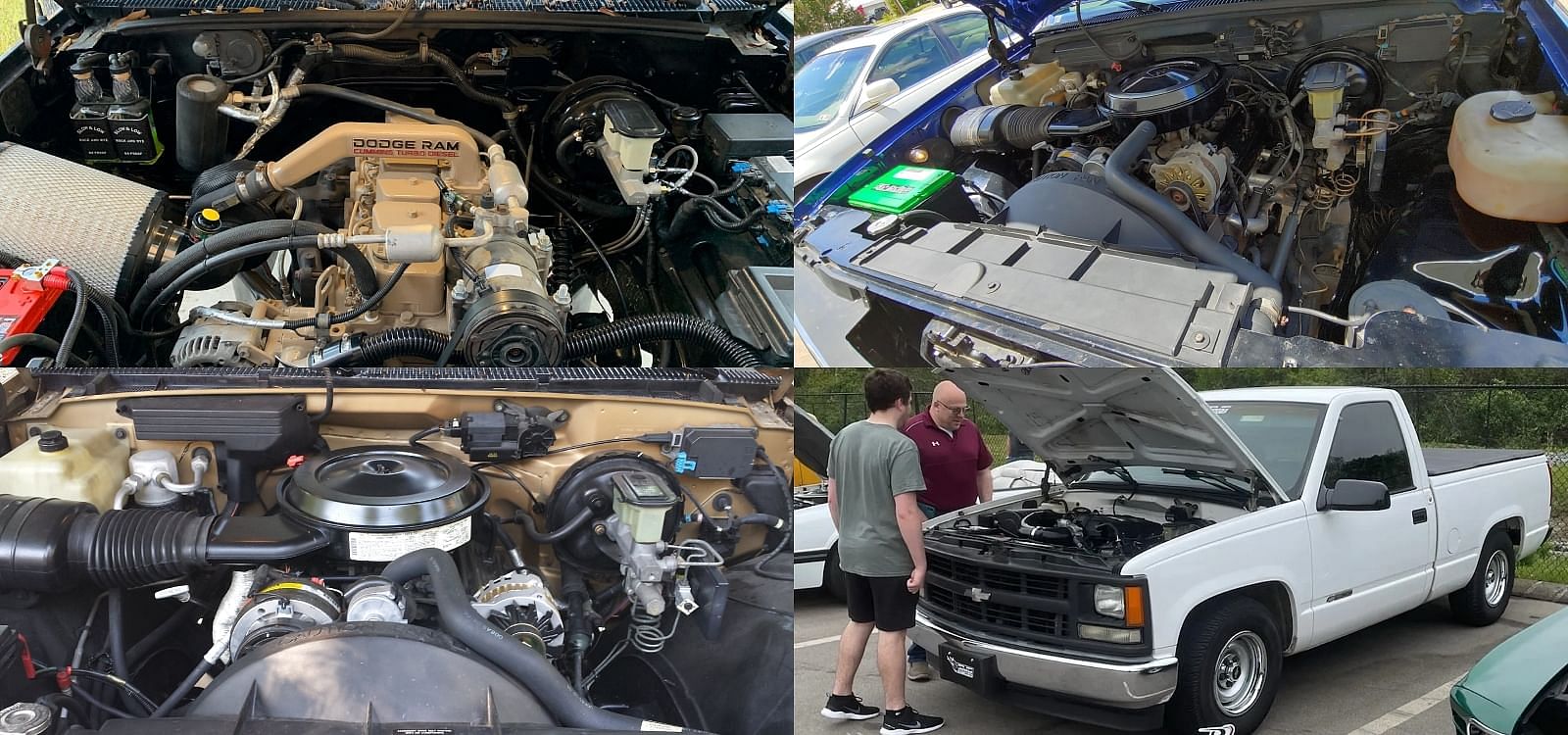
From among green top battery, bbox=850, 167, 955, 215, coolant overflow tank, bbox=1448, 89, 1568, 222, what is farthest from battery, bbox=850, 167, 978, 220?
coolant overflow tank, bbox=1448, 89, 1568, 222

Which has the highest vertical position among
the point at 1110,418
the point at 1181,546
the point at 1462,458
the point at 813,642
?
the point at 1110,418

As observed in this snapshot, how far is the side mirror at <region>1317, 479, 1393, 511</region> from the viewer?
2613 millimetres

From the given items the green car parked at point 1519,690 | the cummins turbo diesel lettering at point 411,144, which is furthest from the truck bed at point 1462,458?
the cummins turbo diesel lettering at point 411,144

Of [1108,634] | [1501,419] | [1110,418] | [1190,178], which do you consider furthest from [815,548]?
[1501,419]

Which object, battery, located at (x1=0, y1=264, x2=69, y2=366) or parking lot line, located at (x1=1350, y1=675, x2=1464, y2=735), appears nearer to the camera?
battery, located at (x1=0, y1=264, x2=69, y2=366)

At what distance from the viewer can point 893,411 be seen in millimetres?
2750

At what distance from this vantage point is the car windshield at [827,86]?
2.47m

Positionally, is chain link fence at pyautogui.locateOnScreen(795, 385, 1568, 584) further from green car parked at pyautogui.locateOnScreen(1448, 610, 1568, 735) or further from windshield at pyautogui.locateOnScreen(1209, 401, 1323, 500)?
green car parked at pyautogui.locateOnScreen(1448, 610, 1568, 735)

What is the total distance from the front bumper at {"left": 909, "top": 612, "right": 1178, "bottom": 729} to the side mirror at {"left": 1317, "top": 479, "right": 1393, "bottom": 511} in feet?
2.35

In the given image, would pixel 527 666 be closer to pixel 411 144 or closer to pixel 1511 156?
pixel 411 144

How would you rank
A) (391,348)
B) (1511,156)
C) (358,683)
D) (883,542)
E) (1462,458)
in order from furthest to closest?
(1462,458)
(883,542)
(391,348)
(1511,156)
(358,683)

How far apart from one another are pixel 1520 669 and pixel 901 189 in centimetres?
174

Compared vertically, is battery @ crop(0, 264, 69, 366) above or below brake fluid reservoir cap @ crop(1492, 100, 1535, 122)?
below

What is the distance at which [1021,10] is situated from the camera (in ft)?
7.90
